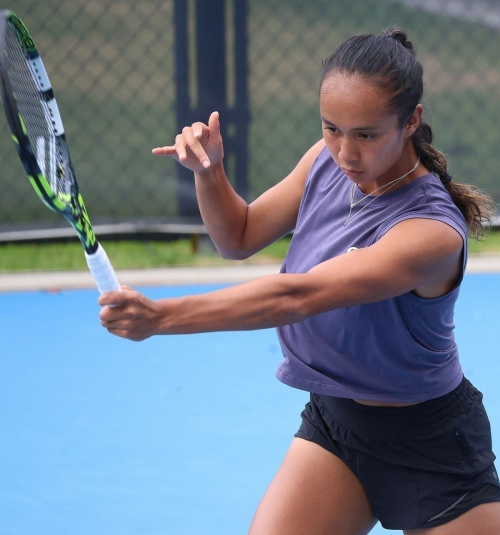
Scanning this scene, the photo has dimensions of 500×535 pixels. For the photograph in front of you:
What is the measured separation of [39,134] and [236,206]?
508 mm

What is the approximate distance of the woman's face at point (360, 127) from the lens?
1.87m

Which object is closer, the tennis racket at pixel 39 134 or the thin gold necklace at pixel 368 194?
the tennis racket at pixel 39 134

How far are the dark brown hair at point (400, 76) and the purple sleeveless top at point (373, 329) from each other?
0.06 m

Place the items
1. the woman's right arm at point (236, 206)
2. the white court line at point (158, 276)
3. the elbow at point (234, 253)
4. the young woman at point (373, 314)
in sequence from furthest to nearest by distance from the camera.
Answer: the white court line at point (158, 276), the elbow at point (234, 253), the woman's right arm at point (236, 206), the young woman at point (373, 314)

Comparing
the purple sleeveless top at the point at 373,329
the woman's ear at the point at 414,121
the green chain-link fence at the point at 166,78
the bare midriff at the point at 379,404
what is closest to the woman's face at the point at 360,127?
the woman's ear at the point at 414,121

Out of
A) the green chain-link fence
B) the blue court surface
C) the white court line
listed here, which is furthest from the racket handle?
the green chain-link fence

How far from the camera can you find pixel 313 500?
2098 millimetres

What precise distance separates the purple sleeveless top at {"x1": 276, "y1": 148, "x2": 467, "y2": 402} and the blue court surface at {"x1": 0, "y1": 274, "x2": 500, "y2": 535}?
3.32 feet

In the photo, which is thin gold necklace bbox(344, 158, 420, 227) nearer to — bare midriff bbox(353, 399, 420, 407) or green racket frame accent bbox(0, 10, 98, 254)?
bare midriff bbox(353, 399, 420, 407)

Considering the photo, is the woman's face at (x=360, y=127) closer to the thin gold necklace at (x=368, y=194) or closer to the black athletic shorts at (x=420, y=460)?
the thin gold necklace at (x=368, y=194)

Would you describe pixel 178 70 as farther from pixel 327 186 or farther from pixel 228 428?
pixel 327 186

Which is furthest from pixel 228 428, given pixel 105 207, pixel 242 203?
pixel 105 207

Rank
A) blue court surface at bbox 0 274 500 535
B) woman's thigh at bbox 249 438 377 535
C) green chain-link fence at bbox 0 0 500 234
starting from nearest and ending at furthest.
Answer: woman's thigh at bbox 249 438 377 535, blue court surface at bbox 0 274 500 535, green chain-link fence at bbox 0 0 500 234

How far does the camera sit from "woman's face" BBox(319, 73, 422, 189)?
187 centimetres
